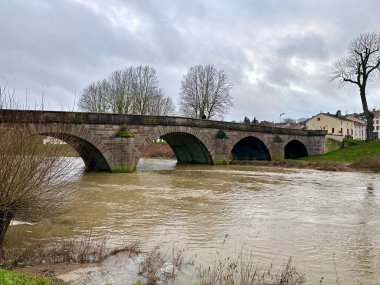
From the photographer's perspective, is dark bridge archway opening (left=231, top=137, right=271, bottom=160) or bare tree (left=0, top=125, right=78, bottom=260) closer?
bare tree (left=0, top=125, right=78, bottom=260)

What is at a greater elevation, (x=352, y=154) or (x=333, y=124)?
(x=333, y=124)

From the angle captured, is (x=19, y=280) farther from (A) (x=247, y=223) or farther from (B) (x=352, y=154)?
(B) (x=352, y=154)

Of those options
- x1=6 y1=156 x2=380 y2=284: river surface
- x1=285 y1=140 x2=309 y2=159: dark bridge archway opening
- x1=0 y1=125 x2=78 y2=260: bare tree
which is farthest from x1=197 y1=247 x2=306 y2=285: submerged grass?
x1=285 y1=140 x2=309 y2=159: dark bridge archway opening

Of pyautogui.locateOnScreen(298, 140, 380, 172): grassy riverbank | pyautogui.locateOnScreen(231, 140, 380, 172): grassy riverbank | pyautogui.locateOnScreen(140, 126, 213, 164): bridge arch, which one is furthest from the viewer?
pyautogui.locateOnScreen(231, 140, 380, 172): grassy riverbank

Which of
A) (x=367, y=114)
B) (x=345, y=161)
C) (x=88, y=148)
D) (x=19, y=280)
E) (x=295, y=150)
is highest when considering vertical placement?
(x=367, y=114)

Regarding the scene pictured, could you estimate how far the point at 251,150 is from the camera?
39625 mm

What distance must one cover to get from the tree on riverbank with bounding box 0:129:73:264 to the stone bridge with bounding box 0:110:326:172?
20.8 feet

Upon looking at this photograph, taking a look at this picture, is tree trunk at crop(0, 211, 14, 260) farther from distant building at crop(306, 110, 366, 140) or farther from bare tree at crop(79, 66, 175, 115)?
distant building at crop(306, 110, 366, 140)

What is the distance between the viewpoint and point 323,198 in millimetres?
14836

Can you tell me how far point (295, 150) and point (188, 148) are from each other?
15.2 metres

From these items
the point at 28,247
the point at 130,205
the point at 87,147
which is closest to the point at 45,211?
the point at 28,247

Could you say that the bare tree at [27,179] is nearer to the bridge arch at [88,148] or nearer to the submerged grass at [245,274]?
the submerged grass at [245,274]

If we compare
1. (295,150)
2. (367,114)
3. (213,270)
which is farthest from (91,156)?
(367,114)

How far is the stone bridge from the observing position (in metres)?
21.8
